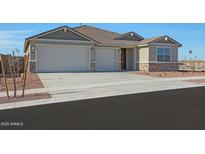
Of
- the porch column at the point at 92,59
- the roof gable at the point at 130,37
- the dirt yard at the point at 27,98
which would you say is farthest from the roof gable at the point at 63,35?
the dirt yard at the point at 27,98

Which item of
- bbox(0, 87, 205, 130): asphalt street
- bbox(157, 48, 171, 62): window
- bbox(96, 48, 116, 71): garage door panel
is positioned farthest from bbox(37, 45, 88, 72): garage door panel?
bbox(0, 87, 205, 130): asphalt street

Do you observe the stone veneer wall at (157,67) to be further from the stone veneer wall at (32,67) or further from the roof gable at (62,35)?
the stone veneer wall at (32,67)

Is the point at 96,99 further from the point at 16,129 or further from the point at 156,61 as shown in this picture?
the point at 156,61

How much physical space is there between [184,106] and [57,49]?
17031mm

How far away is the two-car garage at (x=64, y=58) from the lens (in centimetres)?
2278

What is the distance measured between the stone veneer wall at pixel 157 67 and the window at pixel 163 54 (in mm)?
553

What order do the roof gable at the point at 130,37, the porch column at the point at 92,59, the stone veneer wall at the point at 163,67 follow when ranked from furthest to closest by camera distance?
the roof gable at the point at 130,37 < the stone veneer wall at the point at 163,67 < the porch column at the point at 92,59

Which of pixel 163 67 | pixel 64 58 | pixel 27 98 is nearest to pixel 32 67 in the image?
pixel 64 58

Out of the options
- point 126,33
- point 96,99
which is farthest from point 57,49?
point 96,99

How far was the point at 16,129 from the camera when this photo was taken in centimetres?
577

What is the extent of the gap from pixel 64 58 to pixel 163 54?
10705mm

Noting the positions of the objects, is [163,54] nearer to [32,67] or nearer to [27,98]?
[32,67]

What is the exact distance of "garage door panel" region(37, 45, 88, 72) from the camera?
74.7ft

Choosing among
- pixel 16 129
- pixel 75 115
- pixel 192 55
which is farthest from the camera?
pixel 192 55
